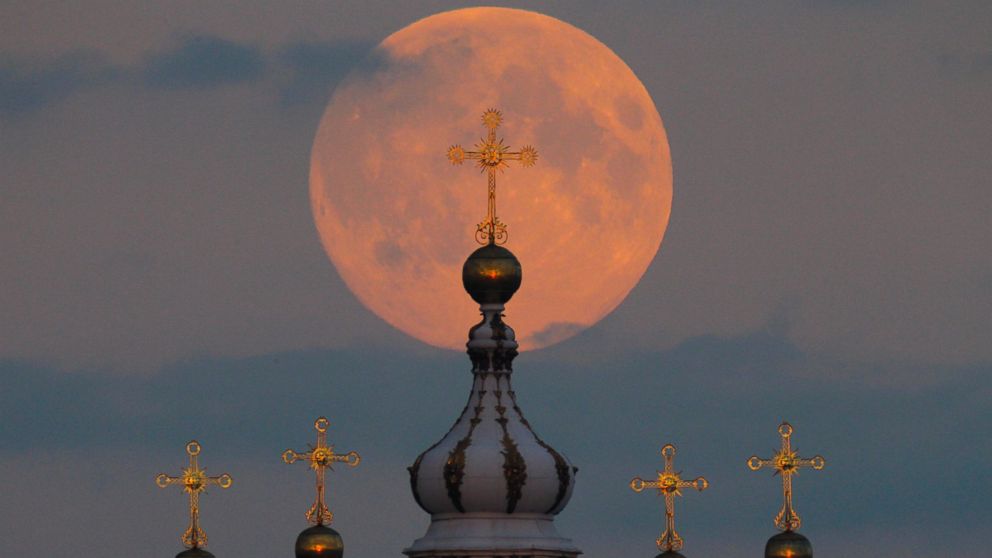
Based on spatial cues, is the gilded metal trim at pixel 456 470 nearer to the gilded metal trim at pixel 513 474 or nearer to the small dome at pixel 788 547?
the gilded metal trim at pixel 513 474

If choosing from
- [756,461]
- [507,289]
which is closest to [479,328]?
[507,289]

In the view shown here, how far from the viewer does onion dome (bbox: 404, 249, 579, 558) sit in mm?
131250

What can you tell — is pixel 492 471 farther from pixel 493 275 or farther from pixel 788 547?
pixel 788 547

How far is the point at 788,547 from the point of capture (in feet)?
472

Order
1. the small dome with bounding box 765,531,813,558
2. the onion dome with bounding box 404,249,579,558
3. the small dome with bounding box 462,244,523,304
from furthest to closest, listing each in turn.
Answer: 1. the small dome with bounding box 765,531,813,558
2. the small dome with bounding box 462,244,523,304
3. the onion dome with bounding box 404,249,579,558

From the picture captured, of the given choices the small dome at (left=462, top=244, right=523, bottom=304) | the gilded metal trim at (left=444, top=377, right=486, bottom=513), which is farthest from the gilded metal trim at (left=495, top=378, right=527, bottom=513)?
the small dome at (left=462, top=244, right=523, bottom=304)

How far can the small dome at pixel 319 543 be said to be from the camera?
14438 cm

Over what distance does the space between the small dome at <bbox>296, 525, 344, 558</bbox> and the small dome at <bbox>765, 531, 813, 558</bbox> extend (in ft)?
46.9

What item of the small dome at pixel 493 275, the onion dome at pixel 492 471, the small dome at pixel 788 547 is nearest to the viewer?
the onion dome at pixel 492 471

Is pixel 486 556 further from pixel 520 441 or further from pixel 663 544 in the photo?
pixel 663 544

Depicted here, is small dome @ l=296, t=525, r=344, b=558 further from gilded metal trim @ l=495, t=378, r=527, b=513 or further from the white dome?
gilded metal trim @ l=495, t=378, r=527, b=513

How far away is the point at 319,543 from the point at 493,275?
1528 centimetres

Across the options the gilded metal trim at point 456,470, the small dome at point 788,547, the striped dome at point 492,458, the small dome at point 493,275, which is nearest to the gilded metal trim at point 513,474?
the striped dome at point 492,458

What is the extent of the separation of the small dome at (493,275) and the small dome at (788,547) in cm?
1576
